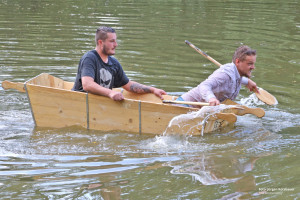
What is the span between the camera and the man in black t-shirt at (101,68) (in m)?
6.75

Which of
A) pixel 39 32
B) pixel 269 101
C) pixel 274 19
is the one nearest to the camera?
pixel 269 101

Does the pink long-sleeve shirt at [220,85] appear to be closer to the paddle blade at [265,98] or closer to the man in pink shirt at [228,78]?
the man in pink shirt at [228,78]

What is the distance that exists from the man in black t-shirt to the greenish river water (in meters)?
0.62

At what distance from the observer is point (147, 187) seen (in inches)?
201

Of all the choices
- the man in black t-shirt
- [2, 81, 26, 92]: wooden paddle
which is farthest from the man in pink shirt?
[2, 81, 26, 92]: wooden paddle

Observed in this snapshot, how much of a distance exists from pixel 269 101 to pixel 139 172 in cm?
305

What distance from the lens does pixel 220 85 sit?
6816 mm

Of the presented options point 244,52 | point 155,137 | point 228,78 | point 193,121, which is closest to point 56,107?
point 155,137

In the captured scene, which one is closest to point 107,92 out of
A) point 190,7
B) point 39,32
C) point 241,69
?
point 241,69

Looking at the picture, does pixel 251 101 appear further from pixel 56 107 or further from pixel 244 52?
pixel 56 107

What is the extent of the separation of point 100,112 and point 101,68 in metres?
0.60

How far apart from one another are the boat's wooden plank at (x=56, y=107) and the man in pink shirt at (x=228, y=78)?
157 centimetres

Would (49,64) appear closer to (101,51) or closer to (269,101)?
(101,51)

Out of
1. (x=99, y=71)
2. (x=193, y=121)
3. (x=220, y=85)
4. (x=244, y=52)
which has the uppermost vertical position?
(x=244, y=52)
